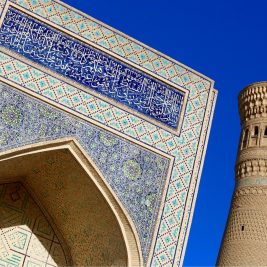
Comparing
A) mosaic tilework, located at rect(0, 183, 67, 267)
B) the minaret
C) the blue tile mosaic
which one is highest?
the minaret

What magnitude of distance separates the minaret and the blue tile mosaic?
6.21 m

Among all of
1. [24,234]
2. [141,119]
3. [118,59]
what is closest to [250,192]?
[141,119]

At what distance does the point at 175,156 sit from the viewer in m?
4.55

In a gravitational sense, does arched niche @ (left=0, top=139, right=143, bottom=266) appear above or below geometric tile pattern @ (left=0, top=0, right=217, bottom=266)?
below

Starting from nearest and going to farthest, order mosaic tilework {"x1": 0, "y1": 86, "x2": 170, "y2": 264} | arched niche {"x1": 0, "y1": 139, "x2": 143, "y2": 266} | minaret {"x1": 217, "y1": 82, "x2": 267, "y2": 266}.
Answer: mosaic tilework {"x1": 0, "y1": 86, "x2": 170, "y2": 264}, arched niche {"x1": 0, "y1": 139, "x2": 143, "y2": 266}, minaret {"x1": 217, "y1": 82, "x2": 267, "y2": 266}

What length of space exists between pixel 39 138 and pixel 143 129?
0.94m

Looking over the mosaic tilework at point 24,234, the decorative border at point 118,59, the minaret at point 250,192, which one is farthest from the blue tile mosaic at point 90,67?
the minaret at point 250,192

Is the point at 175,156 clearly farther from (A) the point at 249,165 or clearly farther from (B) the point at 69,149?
(A) the point at 249,165

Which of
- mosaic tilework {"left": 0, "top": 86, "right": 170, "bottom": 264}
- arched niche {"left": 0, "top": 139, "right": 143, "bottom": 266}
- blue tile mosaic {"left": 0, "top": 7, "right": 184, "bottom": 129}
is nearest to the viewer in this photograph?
mosaic tilework {"left": 0, "top": 86, "right": 170, "bottom": 264}

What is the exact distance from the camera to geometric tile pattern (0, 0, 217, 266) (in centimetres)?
414

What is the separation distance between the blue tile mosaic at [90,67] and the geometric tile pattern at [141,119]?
8 cm

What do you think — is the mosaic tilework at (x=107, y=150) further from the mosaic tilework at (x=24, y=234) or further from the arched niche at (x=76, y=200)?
the mosaic tilework at (x=24, y=234)

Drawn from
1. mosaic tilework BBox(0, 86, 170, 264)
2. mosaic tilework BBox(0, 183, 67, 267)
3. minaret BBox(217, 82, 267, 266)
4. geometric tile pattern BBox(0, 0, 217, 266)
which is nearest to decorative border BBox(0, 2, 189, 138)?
geometric tile pattern BBox(0, 0, 217, 266)

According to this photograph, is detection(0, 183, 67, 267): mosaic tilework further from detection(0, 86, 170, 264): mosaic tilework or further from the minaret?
the minaret
